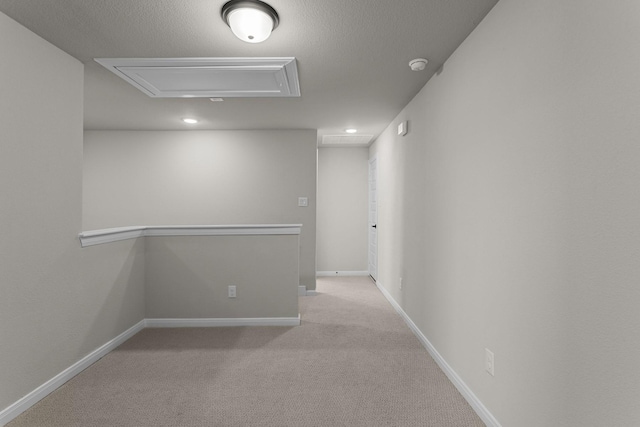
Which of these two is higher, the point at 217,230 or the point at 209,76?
the point at 209,76

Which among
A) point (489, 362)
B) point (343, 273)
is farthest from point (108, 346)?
point (343, 273)

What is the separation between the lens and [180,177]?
475cm

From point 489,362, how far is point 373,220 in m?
3.80

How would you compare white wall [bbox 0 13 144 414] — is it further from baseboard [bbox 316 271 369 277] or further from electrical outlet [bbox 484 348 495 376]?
baseboard [bbox 316 271 369 277]

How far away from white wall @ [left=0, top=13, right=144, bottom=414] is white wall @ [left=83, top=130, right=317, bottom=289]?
7.01 feet

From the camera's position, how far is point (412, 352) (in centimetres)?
276

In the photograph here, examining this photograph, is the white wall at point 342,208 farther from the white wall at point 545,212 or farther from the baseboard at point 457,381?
the white wall at point 545,212

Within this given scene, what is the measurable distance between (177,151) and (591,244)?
4731 millimetres

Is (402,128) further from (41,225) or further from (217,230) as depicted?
(41,225)

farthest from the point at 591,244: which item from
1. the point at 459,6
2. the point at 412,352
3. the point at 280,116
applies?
the point at 280,116

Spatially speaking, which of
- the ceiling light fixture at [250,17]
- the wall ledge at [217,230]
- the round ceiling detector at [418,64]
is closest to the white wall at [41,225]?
the wall ledge at [217,230]


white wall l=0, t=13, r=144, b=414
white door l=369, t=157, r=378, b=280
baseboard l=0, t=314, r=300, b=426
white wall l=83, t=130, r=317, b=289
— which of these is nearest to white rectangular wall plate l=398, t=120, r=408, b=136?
white wall l=83, t=130, r=317, b=289

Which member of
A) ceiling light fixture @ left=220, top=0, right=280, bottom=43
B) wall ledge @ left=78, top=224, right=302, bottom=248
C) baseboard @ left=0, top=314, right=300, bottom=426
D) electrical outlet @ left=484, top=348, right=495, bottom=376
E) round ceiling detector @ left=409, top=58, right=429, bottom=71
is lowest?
baseboard @ left=0, top=314, right=300, bottom=426

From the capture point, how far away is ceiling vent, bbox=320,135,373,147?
513 cm
